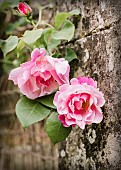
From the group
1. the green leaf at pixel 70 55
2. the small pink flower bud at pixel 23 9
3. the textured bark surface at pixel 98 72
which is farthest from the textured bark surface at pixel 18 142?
the small pink flower bud at pixel 23 9

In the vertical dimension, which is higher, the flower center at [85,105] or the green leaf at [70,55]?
the flower center at [85,105]

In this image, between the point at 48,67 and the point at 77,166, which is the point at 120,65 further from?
the point at 77,166

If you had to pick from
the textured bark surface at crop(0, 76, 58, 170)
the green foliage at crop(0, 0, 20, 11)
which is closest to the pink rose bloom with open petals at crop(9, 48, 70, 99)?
the green foliage at crop(0, 0, 20, 11)

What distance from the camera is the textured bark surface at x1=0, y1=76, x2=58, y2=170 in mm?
1705

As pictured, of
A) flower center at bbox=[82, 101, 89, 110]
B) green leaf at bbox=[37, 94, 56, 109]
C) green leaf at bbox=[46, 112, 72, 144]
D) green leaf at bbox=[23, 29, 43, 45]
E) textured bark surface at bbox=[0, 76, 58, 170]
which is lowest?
textured bark surface at bbox=[0, 76, 58, 170]

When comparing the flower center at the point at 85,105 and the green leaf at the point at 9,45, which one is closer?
the flower center at the point at 85,105

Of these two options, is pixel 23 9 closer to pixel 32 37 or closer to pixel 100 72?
pixel 32 37

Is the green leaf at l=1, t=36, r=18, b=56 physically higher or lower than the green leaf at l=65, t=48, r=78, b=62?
higher

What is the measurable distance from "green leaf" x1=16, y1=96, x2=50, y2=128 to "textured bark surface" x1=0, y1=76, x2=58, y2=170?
70 cm

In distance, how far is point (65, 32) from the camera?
1077 millimetres

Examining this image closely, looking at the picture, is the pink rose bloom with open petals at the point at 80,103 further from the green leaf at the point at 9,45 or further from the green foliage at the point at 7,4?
the green foliage at the point at 7,4

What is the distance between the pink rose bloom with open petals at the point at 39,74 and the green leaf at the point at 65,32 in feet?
0.39

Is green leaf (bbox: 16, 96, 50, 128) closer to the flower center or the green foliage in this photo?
the flower center

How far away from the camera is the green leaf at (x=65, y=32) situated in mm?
1056
